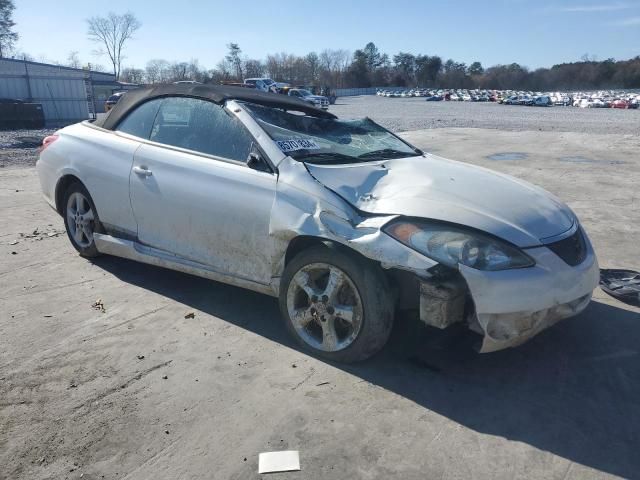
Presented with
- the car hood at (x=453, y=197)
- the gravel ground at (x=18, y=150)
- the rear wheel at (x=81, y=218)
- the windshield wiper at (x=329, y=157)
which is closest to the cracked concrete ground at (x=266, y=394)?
the rear wheel at (x=81, y=218)

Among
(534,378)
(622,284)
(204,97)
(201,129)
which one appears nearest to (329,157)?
(201,129)

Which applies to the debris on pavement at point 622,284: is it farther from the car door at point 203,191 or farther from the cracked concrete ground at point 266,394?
the car door at point 203,191

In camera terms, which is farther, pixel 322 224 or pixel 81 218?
pixel 81 218

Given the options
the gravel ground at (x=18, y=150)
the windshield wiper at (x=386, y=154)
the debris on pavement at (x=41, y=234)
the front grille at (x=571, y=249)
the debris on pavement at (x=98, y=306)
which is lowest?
the gravel ground at (x=18, y=150)

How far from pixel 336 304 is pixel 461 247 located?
81 cm

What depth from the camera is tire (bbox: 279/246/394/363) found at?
3102 mm

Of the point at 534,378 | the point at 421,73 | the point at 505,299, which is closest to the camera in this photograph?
the point at 505,299

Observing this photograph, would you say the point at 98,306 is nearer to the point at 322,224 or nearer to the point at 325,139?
the point at 322,224

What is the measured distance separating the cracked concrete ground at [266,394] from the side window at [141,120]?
128cm

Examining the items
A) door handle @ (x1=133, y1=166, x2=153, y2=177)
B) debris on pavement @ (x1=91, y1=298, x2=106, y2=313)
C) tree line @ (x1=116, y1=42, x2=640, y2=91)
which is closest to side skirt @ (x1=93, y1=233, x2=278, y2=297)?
debris on pavement @ (x1=91, y1=298, x2=106, y2=313)

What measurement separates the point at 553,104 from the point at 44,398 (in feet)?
228

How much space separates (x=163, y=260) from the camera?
4180 mm

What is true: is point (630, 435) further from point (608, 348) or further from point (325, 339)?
point (325, 339)

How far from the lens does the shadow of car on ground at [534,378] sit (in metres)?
2.66
